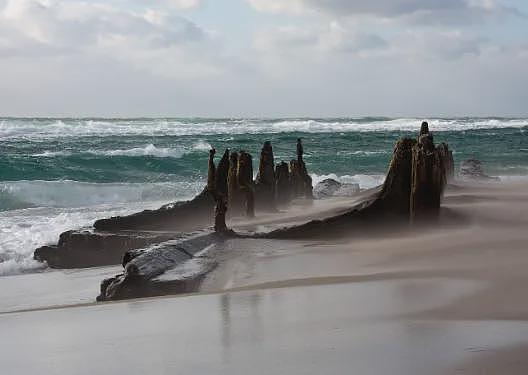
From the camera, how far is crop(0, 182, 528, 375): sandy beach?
343 cm

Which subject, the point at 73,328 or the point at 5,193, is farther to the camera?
the point at 5,193

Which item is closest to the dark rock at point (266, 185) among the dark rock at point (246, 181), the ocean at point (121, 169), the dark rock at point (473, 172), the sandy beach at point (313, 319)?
the dark rock at point (246, 181)

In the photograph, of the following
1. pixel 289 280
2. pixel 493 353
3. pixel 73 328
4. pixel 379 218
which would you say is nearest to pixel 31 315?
pixel 73 328

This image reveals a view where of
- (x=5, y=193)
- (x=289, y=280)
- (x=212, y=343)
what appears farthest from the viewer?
(x=5, y=193)

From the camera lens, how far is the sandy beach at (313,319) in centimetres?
343

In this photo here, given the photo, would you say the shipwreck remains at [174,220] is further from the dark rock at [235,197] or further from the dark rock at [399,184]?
the dark rock at [399,184]

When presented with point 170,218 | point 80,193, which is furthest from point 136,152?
point 170,218

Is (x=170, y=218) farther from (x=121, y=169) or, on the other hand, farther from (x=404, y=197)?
(x=121, y=169)

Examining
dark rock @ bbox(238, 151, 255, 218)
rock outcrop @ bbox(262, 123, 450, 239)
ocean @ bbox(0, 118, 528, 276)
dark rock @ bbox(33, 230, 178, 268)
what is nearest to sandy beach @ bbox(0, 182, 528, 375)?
rock outcrop @ bbox(262, 123, 450, 239)

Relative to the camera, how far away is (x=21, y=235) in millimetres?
12141

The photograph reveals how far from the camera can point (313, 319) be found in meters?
4.38

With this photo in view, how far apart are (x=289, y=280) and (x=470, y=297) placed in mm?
1707

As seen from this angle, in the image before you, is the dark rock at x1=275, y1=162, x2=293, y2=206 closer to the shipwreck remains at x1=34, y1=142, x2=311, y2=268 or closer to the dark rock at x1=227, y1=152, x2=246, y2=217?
the shipwreck remains at x1=34, y1=142, x2=311, y2=268

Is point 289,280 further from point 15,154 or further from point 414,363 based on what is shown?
point 15,154
